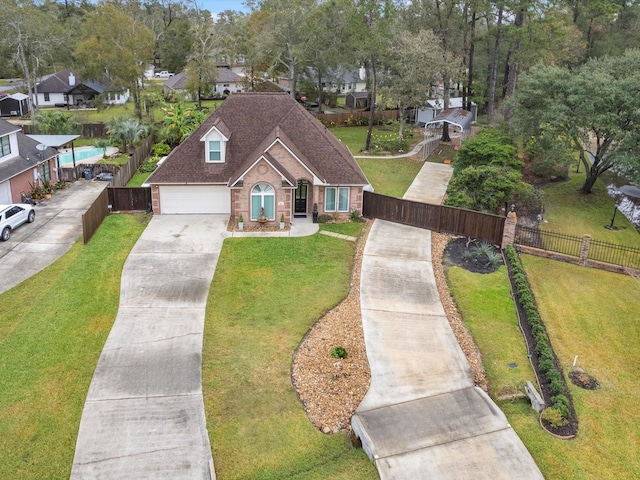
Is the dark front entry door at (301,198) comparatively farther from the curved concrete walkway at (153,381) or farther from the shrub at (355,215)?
the curved concrete walkway at (153,381)

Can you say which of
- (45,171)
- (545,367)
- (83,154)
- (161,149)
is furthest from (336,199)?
(83,154)

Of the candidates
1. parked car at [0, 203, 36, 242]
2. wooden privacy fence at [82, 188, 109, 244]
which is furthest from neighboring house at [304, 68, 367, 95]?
parked car at [0, 203, 36, 242]

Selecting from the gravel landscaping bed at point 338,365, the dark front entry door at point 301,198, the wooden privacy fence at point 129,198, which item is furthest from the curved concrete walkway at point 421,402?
the wooden privacy fence at point 129,198

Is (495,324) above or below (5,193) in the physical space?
below

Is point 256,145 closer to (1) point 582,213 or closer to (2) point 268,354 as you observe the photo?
(2) point 268,354

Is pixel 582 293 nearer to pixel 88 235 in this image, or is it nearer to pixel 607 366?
pixel 607 366

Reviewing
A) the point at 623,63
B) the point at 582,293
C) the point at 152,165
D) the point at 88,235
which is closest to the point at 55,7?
the point at 152,165
